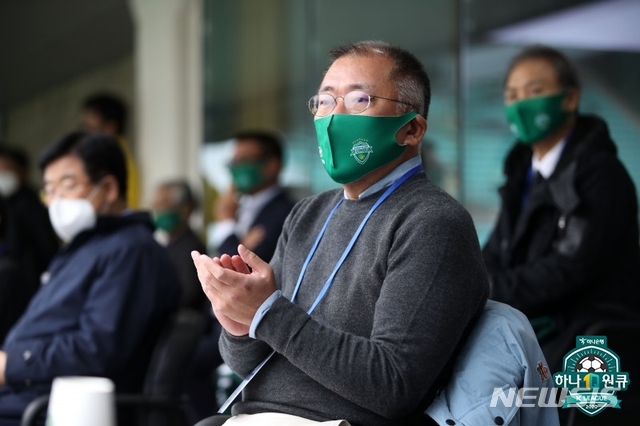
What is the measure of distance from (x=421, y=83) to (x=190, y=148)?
6.16 metres

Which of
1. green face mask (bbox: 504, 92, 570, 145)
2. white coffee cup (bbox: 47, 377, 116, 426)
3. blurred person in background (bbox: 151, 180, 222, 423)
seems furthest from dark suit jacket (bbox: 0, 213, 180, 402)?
green face mask (bbox: 504, 92, 570, 145)

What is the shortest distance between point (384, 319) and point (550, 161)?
1578 mm

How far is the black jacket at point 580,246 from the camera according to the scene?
119 inches

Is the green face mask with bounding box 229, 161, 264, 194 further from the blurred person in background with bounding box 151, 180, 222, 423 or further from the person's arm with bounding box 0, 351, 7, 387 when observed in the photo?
the person's arm with bounding box 0, 351, 7, 387

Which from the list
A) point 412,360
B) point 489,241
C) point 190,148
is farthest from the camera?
point 190,148

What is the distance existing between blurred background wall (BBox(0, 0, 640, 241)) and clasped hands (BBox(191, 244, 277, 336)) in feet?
7.94

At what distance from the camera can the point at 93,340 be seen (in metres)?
3.21

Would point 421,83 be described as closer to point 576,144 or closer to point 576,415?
point 576,415

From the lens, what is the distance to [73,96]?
13.0m

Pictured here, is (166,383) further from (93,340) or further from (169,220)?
(169,220)

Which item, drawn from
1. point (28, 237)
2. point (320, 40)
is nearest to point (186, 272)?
point (28, 237)

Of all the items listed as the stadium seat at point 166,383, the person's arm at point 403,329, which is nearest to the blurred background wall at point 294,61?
the stadium seat at point 166,383

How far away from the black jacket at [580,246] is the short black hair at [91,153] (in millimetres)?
1446

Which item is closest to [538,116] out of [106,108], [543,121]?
[543,121]
